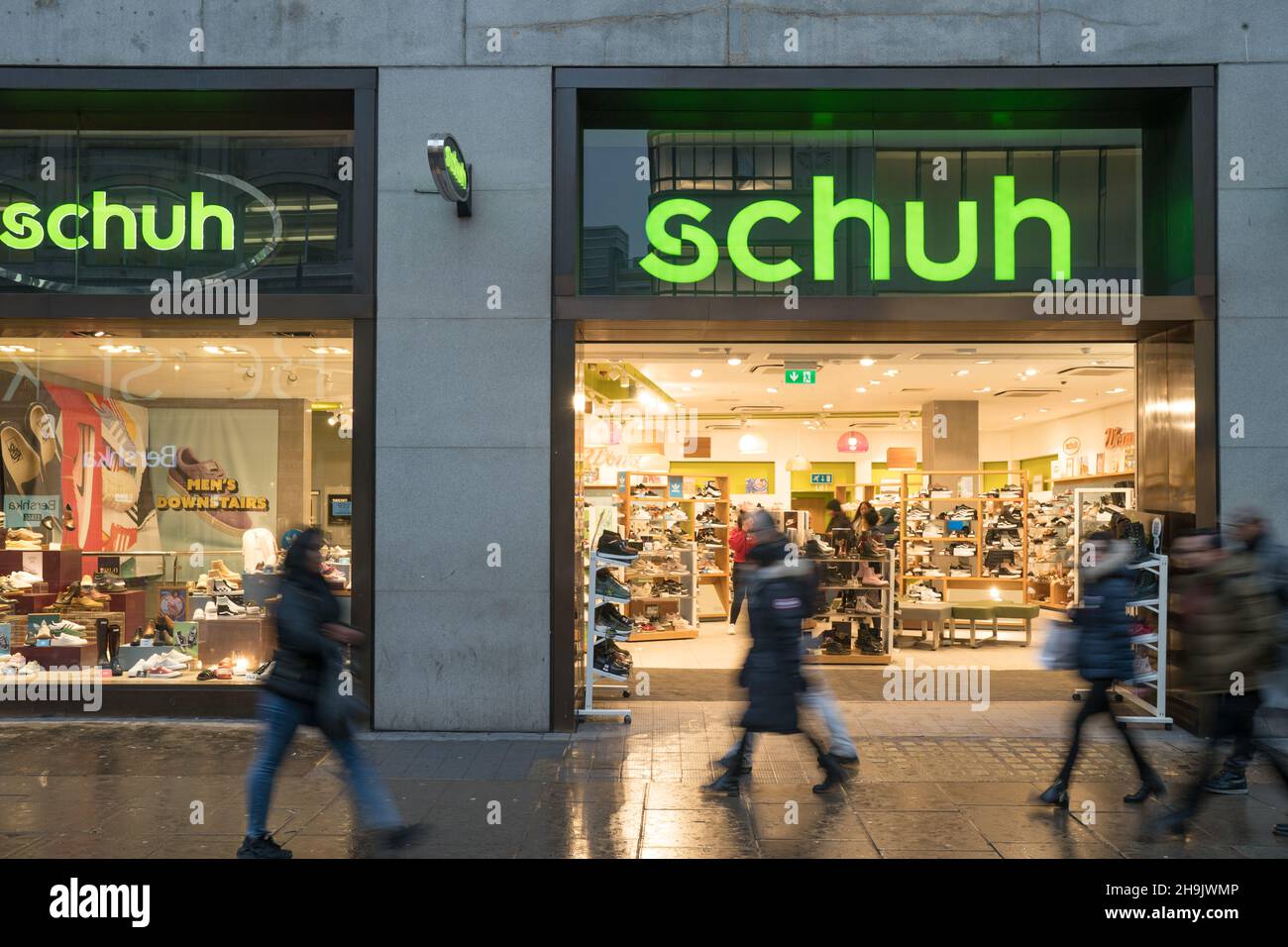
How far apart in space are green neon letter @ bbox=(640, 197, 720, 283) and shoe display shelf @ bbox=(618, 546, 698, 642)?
20.8 ft

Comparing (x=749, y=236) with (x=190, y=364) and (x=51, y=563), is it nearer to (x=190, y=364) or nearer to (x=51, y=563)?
(x=190, y=364)

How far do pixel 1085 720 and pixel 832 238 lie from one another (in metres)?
4.60

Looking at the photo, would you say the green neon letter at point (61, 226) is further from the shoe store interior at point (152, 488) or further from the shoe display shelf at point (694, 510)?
the shoe display shelf at point (694, 510)

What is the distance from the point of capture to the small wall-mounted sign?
7109mm

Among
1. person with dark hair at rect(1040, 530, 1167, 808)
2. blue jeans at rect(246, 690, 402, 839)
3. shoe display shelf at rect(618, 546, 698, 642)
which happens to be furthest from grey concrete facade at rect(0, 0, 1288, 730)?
shoe display shelf at rect(618, 546, 698, 642)

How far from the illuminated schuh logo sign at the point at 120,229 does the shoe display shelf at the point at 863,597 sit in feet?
24.0

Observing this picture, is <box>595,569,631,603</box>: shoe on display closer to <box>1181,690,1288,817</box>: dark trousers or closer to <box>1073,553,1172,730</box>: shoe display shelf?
<box>1073,553,1172,730</box>: shoe display shelf

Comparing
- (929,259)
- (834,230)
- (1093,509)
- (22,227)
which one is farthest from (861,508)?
(22,227)

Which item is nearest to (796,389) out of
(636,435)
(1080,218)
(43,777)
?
(636,435)

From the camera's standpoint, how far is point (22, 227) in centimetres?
884

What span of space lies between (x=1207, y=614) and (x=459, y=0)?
7.44m

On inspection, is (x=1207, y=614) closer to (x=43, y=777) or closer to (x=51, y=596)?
(x=43, y=777)

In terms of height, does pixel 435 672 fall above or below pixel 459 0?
below

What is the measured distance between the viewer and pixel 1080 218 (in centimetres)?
880
